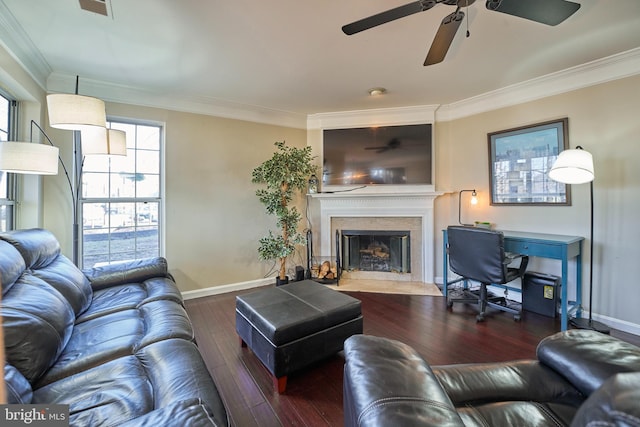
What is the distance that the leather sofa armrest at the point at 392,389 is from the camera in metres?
0.69

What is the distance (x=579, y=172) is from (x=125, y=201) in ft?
15.2

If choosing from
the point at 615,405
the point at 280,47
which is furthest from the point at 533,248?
the point at 280,47

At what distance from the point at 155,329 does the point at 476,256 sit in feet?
9.31

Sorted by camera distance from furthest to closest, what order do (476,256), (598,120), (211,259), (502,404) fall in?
(211,259)
(476,256)
(598,120)
(502,404)

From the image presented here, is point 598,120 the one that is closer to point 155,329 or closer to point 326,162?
point 326,162

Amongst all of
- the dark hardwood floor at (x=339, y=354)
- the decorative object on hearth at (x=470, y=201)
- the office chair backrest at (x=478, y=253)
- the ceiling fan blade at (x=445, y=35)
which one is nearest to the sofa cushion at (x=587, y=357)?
the dark hardwood floor at (x=339, y=354)

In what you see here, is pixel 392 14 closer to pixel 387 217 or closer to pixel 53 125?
pixel 53 125

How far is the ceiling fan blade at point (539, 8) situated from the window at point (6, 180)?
3722 millimetres

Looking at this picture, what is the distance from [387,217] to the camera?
3.93 meters

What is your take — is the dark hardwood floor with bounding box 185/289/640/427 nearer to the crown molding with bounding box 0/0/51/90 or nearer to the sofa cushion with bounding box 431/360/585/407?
the sofa cushion with bounding box 431/360/585/407

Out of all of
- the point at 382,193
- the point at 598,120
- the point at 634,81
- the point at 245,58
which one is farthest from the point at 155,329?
the point at 634,81

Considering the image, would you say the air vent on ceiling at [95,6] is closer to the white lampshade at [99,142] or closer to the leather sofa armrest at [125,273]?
the white lampshade at [99,142]

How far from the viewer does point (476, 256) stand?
108 inches

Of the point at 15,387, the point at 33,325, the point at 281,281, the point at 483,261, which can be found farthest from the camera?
the point at 281,281
